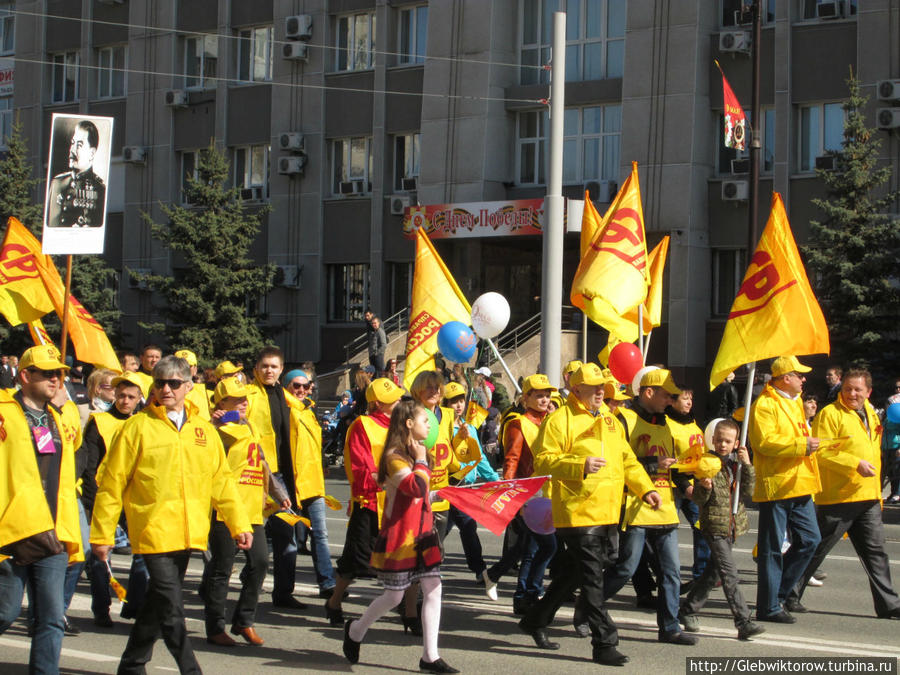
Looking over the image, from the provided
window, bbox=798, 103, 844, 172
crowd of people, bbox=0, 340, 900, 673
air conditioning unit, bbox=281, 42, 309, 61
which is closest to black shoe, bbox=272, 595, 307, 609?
crowd of people, bbox=0, 340, 900, 673

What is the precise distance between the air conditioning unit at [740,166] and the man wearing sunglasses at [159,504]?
68.0 feet

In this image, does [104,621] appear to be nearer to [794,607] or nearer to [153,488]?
[153,488]

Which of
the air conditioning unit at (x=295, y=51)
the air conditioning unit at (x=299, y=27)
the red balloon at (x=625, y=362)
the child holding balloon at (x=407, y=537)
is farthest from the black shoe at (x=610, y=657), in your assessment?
the air conditioning unit at (x=299, y=27)

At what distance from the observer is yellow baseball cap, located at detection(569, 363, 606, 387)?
25.1 feet

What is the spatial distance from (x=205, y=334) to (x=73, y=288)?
455 cm

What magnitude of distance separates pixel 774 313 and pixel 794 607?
250cm

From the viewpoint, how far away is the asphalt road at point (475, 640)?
24.2 feet

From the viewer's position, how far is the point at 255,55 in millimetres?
32688

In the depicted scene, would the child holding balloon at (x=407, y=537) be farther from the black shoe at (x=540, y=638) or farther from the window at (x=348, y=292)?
the window at (x=348, y=292)

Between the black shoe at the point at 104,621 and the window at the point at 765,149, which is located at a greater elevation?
the window at the point at 765,149

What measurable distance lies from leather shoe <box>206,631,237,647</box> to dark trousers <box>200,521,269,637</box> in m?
0.02

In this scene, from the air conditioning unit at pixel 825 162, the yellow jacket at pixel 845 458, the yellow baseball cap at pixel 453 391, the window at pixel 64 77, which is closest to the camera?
the yellow jacket at pixel 845 458

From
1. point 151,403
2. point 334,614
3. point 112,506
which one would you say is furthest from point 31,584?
point 334,614

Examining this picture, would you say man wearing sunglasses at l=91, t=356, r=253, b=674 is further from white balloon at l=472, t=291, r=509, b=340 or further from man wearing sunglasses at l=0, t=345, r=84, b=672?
white balloon at l=472, t=291, r=509, b=340
